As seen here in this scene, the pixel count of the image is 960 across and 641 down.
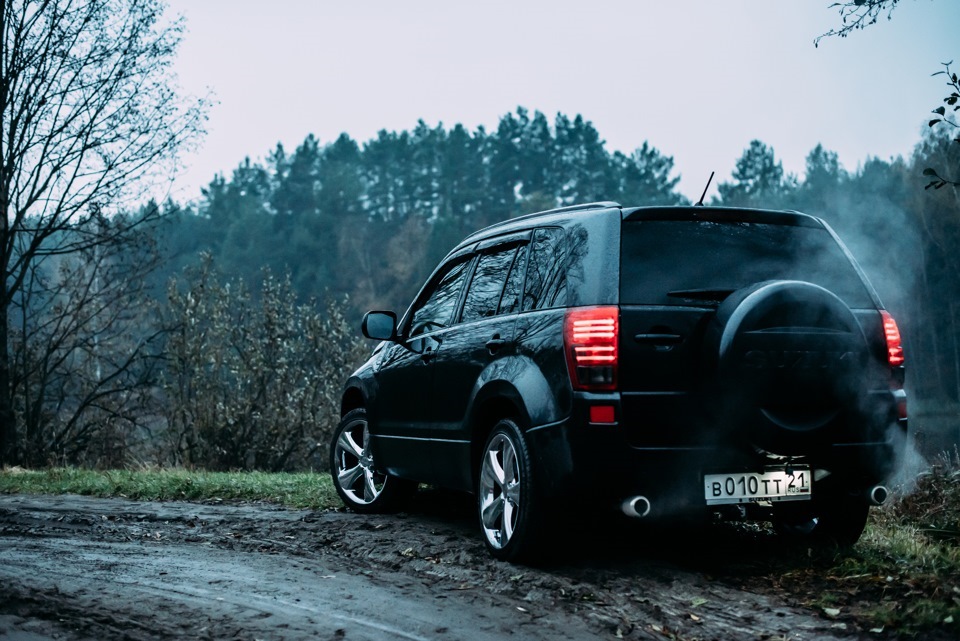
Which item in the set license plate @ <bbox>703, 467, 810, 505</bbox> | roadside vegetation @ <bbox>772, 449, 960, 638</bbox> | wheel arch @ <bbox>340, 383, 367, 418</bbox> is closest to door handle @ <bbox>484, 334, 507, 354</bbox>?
license plate @ <bbox>703, 467, 810, 505</bbox>

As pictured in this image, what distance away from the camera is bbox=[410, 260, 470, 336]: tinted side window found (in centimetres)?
692

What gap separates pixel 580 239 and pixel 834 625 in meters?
2.29

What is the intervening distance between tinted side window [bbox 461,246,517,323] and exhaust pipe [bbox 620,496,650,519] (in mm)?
1603

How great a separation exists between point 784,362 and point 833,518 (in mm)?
1308

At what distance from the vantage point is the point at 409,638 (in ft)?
14.0

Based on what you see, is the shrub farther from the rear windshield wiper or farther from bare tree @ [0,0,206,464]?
the rear windshield wiper

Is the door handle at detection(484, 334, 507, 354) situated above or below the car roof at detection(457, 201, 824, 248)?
below

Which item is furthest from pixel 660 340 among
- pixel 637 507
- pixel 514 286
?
pixel 514 286

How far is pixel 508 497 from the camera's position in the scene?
5637mm

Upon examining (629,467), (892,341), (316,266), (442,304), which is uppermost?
(316,266)

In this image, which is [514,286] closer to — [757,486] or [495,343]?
[495,343]

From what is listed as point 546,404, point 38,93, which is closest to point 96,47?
point 38,93

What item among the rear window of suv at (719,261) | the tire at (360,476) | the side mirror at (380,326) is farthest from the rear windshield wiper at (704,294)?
the tire at (360,476)

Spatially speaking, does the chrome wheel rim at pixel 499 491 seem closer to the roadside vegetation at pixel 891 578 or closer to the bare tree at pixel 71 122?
the roadside vegetation at pixel 891 578
